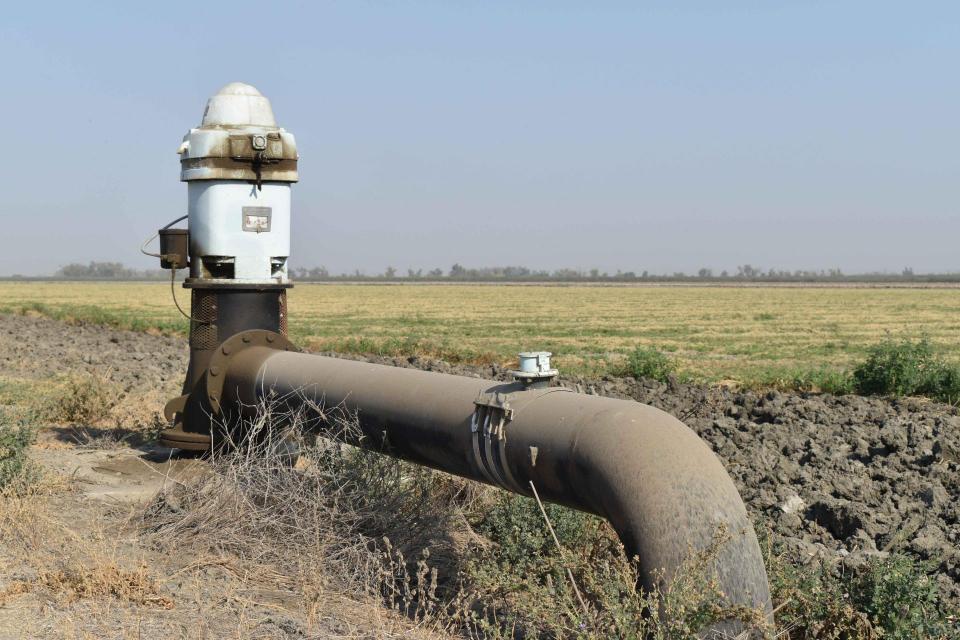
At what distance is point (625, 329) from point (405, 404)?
27413 mm

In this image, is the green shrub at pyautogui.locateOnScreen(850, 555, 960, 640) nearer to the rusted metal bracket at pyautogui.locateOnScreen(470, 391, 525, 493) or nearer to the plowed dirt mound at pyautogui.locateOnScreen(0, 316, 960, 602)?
the plowed dirt mound at pyautogui.locateOnScreen(0, 316, 960, 602)

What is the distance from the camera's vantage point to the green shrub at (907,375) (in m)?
13.4

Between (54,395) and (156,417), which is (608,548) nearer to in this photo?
(156,417)

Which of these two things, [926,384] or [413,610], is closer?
[413,610]

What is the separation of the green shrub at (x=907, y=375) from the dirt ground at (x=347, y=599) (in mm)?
877

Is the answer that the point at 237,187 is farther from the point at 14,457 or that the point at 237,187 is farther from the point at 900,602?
the point at 900,602

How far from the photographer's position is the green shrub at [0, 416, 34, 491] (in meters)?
6.80

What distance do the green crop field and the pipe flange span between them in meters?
9.10

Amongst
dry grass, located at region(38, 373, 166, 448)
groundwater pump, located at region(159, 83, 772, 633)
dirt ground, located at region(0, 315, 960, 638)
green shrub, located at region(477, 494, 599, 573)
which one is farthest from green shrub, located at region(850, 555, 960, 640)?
dry grass, located at region(38, 373, 166, 448)

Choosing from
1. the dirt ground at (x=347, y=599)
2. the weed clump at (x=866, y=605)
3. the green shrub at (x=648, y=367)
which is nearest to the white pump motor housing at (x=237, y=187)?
the dirt ground at (x=347, y=599)

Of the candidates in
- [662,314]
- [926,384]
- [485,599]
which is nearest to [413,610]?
[485,599]

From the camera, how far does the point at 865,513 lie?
6.88 metres

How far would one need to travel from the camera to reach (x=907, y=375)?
44.2 feet

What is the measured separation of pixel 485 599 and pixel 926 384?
9.92 meters
